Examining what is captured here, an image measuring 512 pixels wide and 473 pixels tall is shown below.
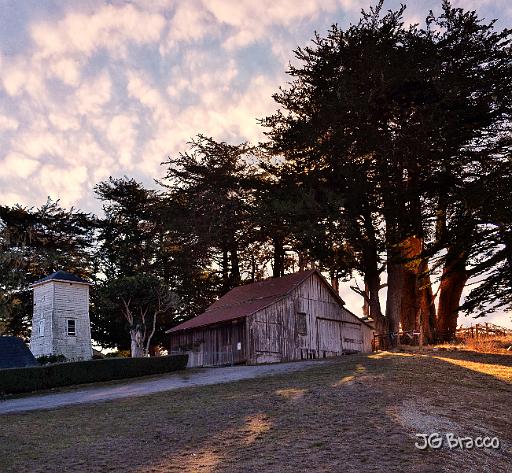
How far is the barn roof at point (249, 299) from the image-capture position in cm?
4275

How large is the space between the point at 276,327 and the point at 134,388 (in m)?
13.5

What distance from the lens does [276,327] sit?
138 feet

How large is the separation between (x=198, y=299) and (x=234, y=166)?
13452mm

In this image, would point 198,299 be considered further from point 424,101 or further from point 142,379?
point 424,101

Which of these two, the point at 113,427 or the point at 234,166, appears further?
the point at 234,166

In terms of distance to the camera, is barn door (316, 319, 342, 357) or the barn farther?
barn door (316, 319, 342, 357)

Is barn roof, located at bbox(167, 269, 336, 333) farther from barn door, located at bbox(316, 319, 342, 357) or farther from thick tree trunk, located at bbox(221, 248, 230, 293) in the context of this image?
thick tree trunk, located at bbox(221, 248, 230, 293)

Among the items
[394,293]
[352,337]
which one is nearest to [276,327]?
[352,337]

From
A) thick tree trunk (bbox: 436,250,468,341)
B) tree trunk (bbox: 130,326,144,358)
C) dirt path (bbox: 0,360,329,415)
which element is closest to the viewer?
dirt path (bbox: 0,360,329,415)

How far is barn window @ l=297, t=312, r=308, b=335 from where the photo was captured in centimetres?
4384

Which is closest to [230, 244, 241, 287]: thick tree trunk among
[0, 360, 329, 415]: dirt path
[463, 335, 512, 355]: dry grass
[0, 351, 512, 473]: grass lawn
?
[463, 335, 512, 355]: dry grass

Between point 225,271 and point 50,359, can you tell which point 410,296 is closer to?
point 225,271

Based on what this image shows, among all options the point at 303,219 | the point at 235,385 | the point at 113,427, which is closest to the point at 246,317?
the point at 303,219

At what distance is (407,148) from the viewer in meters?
39.3
